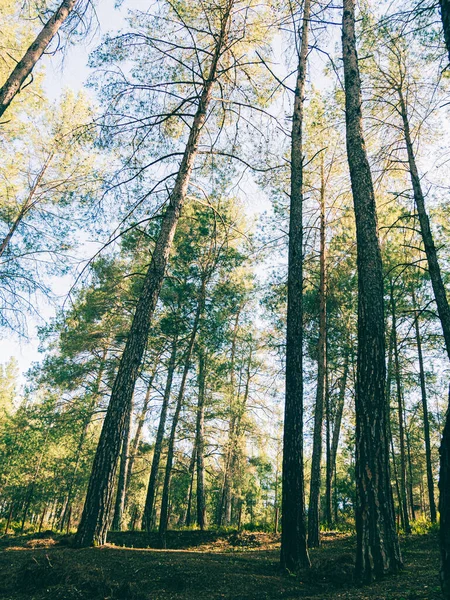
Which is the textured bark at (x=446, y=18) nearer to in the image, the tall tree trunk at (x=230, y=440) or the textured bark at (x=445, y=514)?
the textured bark at (x=445, y=514)

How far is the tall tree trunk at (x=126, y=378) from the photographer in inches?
206

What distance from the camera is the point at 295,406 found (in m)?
5.50

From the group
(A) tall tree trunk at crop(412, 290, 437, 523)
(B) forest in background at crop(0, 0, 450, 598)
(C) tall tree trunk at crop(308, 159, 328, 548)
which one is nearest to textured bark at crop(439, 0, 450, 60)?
(B) forest in background at crop(0, 0, 450, 598)

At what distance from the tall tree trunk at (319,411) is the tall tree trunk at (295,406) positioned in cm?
413

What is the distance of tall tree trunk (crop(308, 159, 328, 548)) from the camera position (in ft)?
28.3

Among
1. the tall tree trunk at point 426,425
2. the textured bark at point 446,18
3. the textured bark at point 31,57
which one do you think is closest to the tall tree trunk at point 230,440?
the tall tree trunk at point 426,425

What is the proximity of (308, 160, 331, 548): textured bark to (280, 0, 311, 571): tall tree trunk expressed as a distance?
13.5 feet

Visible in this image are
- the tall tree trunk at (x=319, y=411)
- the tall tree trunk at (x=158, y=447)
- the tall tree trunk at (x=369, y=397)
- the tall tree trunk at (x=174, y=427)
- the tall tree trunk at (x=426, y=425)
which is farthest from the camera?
the tall tree trunk at (x=426, y=425)

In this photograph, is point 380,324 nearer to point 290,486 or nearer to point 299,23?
point 290,486

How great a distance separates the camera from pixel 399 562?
3.65 meters

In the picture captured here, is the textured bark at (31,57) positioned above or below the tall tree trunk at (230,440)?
above

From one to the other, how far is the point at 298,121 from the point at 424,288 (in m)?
9.11

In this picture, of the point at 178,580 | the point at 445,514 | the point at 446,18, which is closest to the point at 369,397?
the point at 445,514

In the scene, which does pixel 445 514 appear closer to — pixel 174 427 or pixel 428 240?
pixel 428 240
